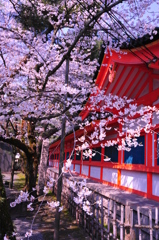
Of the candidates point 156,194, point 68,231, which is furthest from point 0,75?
point 156,194

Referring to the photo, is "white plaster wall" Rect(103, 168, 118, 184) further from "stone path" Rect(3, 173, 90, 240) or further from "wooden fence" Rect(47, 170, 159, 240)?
"stone path" Rect(3, 173, 90, 240)

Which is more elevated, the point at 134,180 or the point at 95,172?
the point at 134,180

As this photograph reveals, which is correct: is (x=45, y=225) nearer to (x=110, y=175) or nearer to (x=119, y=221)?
(x=110, y=175)

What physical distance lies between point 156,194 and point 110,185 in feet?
9.37

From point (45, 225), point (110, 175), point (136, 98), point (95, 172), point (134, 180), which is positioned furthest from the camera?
point (95, 172)

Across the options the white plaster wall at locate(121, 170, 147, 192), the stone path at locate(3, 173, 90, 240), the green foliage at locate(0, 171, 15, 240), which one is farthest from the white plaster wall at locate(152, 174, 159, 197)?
the green foliage at locate(0, 171, 15, 240)

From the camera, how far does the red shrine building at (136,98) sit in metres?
5.26

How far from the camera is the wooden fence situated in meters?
3.40

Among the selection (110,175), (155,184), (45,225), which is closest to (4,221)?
(45,225)

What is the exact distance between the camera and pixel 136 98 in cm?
708

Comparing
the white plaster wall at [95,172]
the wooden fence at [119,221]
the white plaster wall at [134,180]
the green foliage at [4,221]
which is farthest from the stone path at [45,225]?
the white plaster wall at [95,172]

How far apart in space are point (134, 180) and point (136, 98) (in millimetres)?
2715

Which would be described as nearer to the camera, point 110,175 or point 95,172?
point 110,175

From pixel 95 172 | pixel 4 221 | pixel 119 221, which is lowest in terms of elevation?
pixel 4 221
